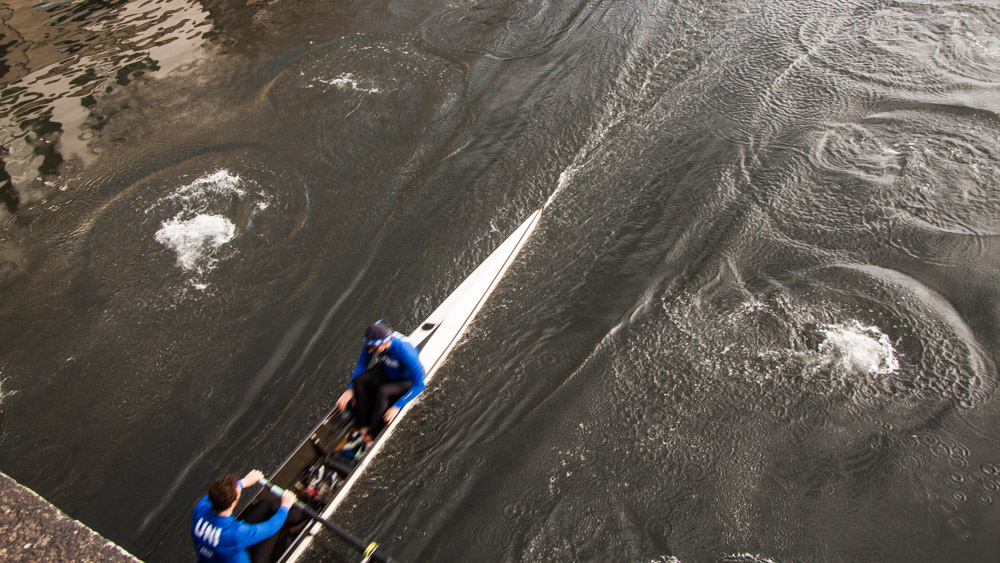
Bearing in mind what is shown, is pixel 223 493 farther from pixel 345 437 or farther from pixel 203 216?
pixel 203 216

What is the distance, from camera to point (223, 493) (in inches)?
176

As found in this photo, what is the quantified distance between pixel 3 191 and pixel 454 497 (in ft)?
31.1

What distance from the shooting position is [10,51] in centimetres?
1355

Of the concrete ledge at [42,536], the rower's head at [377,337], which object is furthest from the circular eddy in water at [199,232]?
the concrete ledge at [42,536]

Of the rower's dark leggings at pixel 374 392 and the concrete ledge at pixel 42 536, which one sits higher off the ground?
the concrete ledge at pixel 42 536

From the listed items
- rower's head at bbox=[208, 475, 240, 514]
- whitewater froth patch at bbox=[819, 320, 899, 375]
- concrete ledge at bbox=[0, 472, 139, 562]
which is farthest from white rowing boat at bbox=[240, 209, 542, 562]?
whitewater froth patch at bbox=[819, 320, 899, 375]

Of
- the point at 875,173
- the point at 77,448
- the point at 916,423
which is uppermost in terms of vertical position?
the point at 875,173

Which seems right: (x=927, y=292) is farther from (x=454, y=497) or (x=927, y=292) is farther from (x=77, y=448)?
(x=77, y=448)

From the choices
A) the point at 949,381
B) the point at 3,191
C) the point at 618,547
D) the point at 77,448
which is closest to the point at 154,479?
the point at 77,448

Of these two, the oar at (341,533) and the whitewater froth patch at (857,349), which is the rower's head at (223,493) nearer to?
the oar at (341,533)

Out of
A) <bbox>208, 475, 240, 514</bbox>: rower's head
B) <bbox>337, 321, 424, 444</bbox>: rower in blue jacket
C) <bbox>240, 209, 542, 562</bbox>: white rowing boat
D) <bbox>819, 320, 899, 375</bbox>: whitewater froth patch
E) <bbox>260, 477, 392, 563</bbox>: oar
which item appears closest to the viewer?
<bbox>208, 475, 240, 514</bbox>: rower's head

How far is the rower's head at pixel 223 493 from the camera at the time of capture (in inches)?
176

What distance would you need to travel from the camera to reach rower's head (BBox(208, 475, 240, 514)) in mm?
4465

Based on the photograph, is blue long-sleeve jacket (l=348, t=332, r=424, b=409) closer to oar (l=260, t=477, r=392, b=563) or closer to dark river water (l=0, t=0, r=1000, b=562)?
dark river water (l=0, t=0, r=1000, b=562)
